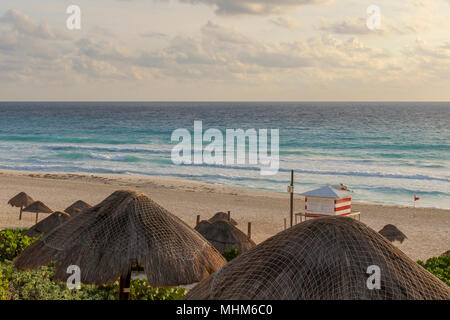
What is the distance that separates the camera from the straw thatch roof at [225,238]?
1370 cm

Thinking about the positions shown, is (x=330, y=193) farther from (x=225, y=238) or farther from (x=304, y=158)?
(x=304, y=158)

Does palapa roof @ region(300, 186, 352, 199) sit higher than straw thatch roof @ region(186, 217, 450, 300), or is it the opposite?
straw thatch roof @ region(186, 217, 450, 300)

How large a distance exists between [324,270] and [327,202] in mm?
13489

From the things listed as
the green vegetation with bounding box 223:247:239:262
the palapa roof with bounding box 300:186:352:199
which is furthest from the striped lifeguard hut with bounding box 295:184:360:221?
the green vegetation with bounding box 223:247:239:262

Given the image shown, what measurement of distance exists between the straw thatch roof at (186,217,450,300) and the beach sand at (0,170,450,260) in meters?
14.5

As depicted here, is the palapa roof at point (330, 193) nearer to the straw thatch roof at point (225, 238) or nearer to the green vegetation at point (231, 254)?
the straw thatch roof at point (225, 238)

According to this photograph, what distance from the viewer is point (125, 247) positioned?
6676 millimetres

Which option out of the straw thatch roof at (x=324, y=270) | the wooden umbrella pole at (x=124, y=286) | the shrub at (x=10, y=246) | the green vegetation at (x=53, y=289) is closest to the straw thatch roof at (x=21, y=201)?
the shrub at (x=10, y=246)

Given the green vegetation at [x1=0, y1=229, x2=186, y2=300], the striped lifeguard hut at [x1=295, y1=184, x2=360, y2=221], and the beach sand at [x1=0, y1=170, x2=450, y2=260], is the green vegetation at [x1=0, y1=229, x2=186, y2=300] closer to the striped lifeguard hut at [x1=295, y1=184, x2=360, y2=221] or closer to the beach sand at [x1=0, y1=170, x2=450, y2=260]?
the striped lifeguard hut at [x1=295, y1=184, x2=360, y2=221]

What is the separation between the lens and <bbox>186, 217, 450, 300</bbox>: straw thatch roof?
4.12 meters

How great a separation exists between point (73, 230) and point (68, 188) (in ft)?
80.5
